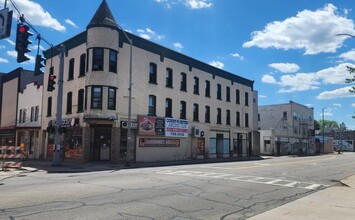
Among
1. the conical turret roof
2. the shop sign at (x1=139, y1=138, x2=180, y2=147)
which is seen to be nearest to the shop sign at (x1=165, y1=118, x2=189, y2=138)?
the shop sign at (x1=139, y1=138, x2=180, y2=147)

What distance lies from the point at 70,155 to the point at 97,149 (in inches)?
103

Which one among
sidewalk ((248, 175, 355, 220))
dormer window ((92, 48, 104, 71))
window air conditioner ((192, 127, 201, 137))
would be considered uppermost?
dormer window ((92, 48, 104, 71))

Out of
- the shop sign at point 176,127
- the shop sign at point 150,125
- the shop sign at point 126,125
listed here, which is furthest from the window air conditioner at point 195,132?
the shop sign at point 126,125

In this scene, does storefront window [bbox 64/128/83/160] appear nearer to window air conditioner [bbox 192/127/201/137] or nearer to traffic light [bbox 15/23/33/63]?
window air conditioner [bbox 192/127/201/137]

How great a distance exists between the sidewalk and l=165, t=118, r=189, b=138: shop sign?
21.7 metres

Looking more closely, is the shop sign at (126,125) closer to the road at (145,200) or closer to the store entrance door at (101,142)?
the store entrance door at (101,142)

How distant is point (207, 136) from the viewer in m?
40.0

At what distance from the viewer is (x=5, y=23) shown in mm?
12758

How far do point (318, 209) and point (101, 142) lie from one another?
22005 mm

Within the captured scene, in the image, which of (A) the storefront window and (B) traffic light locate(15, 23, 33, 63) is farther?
(A) the storefront window

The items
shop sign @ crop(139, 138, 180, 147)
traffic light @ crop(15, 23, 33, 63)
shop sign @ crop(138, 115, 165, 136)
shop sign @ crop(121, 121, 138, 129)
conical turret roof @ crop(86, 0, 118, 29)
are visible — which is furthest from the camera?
shop sign @ crop(139, 138, 180, 147)

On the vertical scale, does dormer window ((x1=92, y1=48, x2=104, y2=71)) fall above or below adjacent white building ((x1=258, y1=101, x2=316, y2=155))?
above

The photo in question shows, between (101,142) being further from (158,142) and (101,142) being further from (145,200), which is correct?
(145,200)

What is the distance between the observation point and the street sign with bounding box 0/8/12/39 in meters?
12.7
